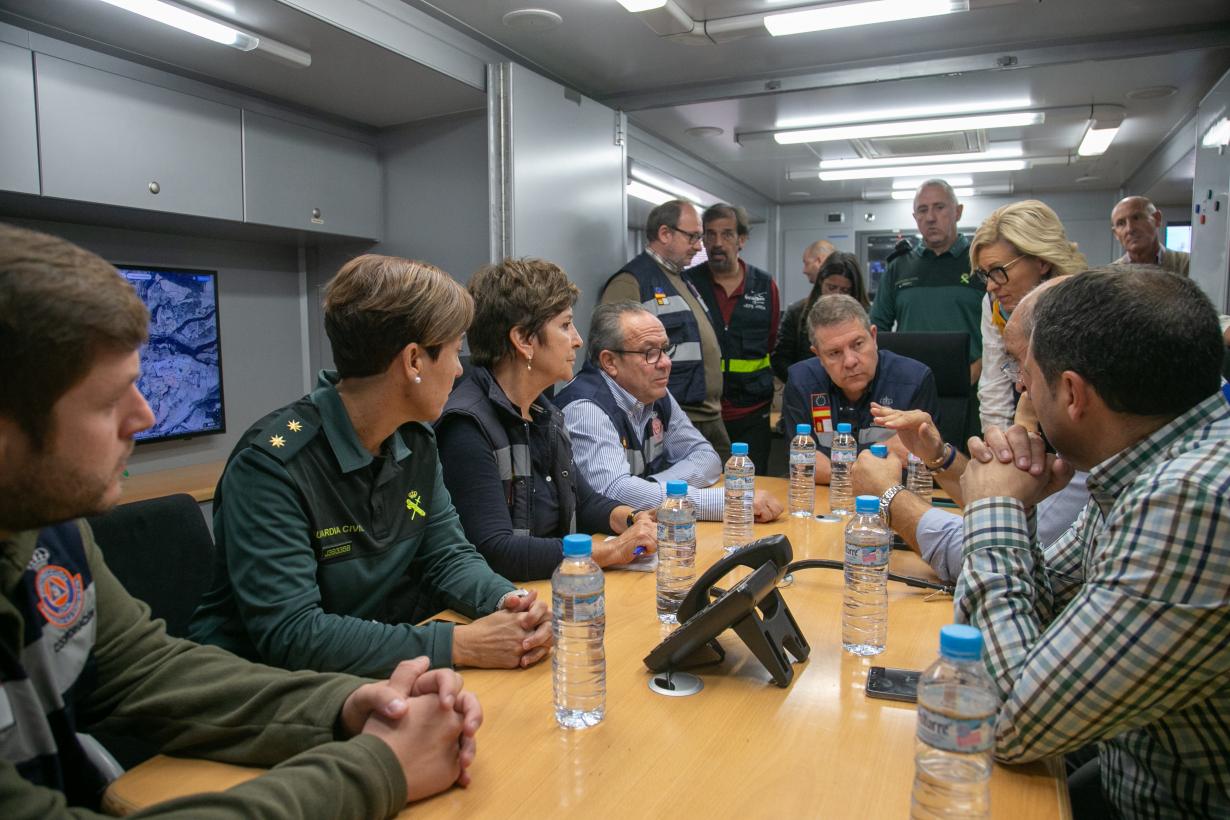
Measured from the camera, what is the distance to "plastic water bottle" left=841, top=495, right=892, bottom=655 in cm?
145

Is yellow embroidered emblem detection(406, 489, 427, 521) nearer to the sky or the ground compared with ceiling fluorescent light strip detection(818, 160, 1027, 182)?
nearer to the ground

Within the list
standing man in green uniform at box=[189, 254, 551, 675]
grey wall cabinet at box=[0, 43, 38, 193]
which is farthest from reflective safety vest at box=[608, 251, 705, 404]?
grey wall cabinet at box=[0, 43, 38, 193]

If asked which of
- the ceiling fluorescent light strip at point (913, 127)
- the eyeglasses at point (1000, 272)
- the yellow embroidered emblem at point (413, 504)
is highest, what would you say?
the ceiling fluorescent light strip at point (913, 127)

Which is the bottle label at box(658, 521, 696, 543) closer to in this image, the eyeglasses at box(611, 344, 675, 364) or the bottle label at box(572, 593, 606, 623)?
the bottle label at box(572, 593, 606, 623)

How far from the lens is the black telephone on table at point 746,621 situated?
1.22m

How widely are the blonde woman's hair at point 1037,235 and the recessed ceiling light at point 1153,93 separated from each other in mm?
2404

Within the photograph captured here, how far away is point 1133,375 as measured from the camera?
109cm

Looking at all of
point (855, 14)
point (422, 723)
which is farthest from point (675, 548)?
point (855, 14)

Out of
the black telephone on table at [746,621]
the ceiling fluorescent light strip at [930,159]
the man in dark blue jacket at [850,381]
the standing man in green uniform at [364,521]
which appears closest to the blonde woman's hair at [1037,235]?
the man in dark blue jacket at [850,381]

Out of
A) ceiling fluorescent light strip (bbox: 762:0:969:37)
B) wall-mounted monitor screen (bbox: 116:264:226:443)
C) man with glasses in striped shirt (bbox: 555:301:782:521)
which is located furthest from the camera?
wall-mounted monitor screen (bbox: 116:264:226:443)

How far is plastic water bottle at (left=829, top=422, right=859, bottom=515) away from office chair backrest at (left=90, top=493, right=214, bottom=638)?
1.66 meters

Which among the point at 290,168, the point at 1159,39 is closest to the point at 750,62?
the point at 1159,39

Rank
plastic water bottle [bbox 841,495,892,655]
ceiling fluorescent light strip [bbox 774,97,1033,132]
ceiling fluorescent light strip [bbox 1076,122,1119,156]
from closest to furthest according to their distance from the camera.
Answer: plastic water bottle [bbox 841,495,892,655] → ceiling fluorescent light strip [bbox 774,97,1033,132] → ceiling fluorescent light strip [bbox 1076,122,1119,156]

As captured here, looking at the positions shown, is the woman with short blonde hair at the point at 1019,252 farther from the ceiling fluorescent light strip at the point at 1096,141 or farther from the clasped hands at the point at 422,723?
the ceiling fluorescent light strip at the point at 1096,141
